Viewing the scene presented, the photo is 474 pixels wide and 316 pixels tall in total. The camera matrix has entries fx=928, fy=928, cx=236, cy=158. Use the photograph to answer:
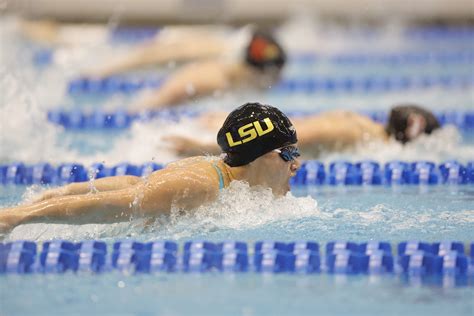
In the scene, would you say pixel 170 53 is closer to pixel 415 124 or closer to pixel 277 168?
pixel 415 124

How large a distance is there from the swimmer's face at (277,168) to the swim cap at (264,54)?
2543 mm

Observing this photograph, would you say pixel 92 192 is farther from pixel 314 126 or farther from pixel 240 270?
pixel 314 126

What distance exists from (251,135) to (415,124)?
161 centimetres

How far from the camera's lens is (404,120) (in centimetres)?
497

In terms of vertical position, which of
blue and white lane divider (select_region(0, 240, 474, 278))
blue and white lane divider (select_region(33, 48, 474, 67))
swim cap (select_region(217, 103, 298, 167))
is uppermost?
blue and white lane divider (select_region(33, 48, 474, 67))

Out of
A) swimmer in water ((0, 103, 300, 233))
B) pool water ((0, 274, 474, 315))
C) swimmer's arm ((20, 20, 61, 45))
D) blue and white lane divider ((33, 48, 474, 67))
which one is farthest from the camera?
swimmer's arm ((20, 20, 61, 45))

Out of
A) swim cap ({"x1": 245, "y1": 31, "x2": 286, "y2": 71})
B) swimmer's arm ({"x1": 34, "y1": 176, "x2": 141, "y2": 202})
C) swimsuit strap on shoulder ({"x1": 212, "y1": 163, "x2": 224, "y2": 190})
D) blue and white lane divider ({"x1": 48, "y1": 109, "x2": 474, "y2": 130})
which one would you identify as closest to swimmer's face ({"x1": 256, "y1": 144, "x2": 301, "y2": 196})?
swimsuit strap on shoulder ({"x1": 212, "y1": 163, "x2": 224, "y2": 190})

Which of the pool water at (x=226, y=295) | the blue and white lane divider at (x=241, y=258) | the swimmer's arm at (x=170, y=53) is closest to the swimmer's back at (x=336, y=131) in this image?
the blue and white lane divider at (x=241, y=258)

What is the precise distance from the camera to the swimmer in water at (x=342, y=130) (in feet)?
16.2

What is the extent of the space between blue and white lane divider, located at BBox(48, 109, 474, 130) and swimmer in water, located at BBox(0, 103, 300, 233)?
2313 millimetres

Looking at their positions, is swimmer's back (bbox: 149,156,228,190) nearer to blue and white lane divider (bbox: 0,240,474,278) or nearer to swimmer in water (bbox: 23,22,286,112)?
blue and white lane divider (bbox: 0,240,474,278)

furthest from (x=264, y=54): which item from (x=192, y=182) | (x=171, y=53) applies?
(x=192, y=182)

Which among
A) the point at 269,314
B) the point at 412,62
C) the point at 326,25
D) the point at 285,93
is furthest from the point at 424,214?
the point at 326,25

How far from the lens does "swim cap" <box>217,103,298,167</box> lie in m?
3.60
